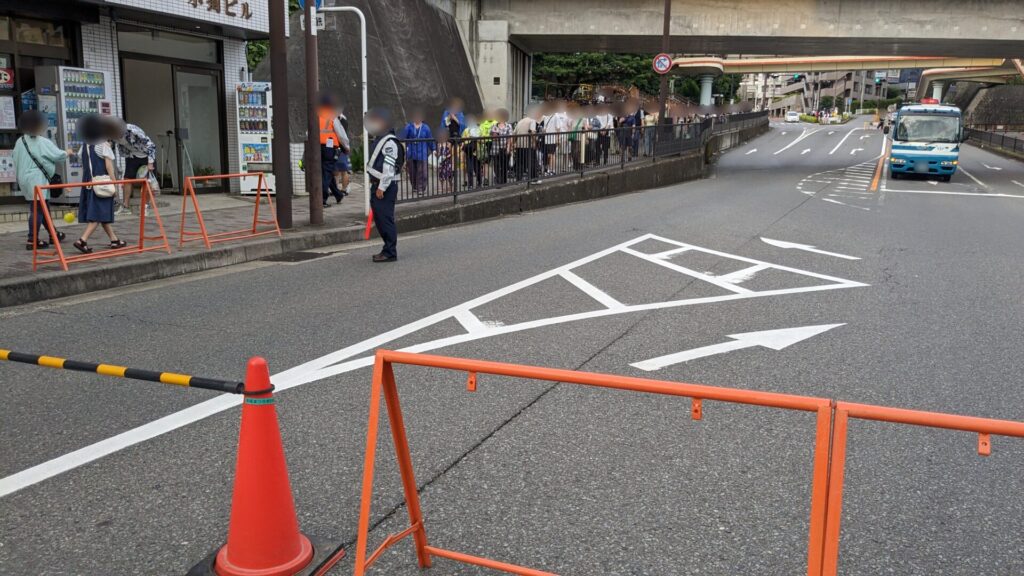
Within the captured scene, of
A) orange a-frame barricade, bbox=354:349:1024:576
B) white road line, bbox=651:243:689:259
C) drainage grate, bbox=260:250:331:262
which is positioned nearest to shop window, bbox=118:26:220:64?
drainage grate, bbox=260:250:331:262

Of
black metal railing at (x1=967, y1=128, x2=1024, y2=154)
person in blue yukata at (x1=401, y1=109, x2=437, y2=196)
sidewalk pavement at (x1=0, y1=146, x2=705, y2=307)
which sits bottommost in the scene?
sidewalk pavement at (x1=0, y1=146, x2=705, y2=307)

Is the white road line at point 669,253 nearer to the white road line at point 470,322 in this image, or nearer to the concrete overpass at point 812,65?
the white road line at point 470,322

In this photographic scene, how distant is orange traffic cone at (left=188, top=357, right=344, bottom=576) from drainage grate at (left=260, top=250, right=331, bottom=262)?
7650 millimetres

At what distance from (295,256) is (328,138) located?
4.44 meters

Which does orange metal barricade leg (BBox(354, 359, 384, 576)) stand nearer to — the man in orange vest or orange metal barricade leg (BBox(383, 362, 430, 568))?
orange metal barricade leg (BBox(383, 362, 430, 568))

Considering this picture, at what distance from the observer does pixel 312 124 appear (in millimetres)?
11977

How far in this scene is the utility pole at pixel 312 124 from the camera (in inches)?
469

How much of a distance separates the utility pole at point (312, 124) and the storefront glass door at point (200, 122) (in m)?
4.97

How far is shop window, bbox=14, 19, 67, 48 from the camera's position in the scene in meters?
12.2

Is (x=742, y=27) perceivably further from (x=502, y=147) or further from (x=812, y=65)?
(x=812, y=65)

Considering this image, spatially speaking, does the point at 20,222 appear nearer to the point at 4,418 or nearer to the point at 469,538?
the point at 4,418

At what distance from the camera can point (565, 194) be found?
59.2ft

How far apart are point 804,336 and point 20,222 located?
11.1 m

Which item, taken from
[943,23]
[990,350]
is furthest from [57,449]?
[943,23]
